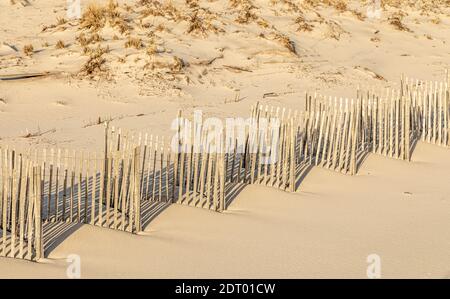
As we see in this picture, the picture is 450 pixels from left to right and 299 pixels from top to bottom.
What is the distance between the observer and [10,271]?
418cm

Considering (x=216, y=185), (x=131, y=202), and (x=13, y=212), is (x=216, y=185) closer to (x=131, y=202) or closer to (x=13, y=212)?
(x=131, y=202)

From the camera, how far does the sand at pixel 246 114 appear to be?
4551 mm

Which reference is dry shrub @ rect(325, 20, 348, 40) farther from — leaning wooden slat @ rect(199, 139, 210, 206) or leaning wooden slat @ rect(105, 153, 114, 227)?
leaning wooden slat @ rect(105, 153, 114, 227)

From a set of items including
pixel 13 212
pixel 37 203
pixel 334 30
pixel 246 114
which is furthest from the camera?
pixel 334 30

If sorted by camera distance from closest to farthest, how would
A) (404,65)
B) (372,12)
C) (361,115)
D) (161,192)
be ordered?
(161,192), (361,115), (404,65), (372,12)

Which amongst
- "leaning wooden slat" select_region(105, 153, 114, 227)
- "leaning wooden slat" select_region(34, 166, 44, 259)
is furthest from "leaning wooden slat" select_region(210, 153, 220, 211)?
"leaning wooden slat" select_region(34, 166, 44, 259)

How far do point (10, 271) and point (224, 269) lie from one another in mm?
1452

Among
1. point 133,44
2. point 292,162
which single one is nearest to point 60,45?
point 133,44

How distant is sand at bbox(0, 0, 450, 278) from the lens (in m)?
4.55

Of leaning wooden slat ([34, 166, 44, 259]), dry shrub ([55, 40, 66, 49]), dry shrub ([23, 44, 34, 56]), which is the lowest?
dry shrub ([23, 44, 34, 56])

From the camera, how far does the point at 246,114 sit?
9.31m

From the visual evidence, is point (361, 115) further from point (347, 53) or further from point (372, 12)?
point (372, 12)

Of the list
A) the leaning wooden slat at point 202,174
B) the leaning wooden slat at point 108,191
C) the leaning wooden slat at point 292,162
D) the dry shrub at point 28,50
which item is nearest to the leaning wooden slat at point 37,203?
the leaning wooden slat at point 108,191
